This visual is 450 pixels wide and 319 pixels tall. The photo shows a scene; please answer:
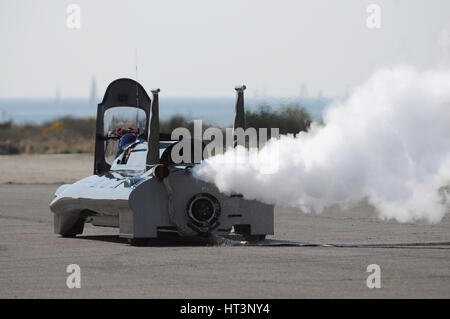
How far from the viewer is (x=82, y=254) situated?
17.6 metres

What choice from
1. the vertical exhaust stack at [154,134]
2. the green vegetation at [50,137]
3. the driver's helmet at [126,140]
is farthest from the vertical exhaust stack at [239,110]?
the green vegetation at [50,137]

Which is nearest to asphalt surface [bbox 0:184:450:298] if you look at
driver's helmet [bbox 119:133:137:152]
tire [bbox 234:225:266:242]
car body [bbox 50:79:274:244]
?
car body [bbox 50:79:274:244]

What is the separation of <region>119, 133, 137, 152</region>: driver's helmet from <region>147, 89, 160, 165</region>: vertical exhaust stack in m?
2.69

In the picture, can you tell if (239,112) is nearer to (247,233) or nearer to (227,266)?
(247,233)

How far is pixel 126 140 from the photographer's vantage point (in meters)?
21.6

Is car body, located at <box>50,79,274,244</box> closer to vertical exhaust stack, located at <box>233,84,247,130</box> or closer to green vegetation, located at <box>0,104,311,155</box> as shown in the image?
vertical exhaust stack, located at <box>233,84,247,130</box>

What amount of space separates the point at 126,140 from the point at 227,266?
6.78 metres

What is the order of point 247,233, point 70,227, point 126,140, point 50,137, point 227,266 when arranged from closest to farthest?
point 227,266 → point 247,233 → point 70,227 → point 126,140 → point 50,137

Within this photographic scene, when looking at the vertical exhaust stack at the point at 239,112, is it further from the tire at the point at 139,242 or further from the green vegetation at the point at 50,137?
the green vegetation at the point at 50,137

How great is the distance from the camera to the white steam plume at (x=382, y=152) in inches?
701

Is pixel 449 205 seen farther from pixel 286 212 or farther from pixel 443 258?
pixel 443 258

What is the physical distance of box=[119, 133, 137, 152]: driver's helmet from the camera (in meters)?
21.6

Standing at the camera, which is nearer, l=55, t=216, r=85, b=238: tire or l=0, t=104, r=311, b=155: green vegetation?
l=55, t=216, r=85, b=238: tire

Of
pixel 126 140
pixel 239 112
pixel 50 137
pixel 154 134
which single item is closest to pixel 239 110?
pixel 239 112
